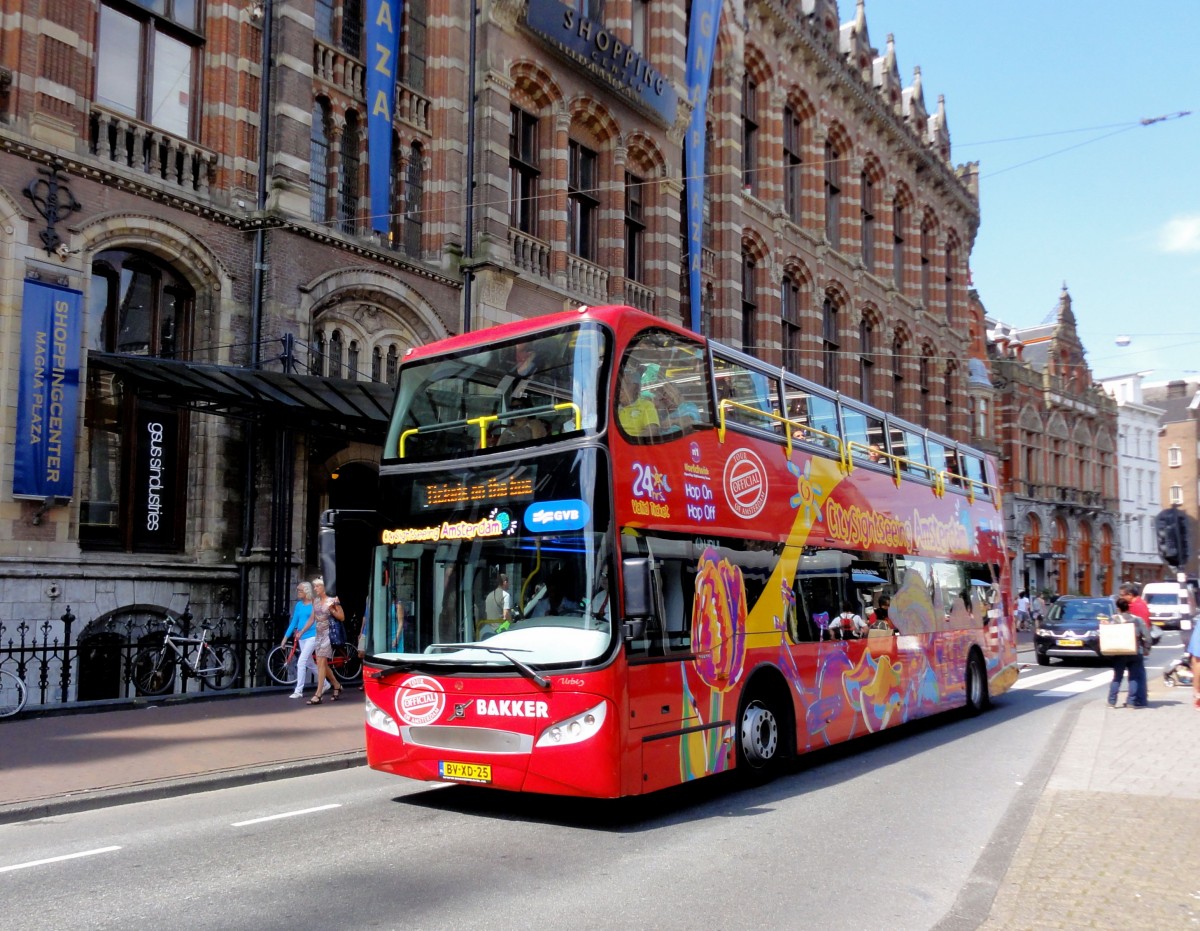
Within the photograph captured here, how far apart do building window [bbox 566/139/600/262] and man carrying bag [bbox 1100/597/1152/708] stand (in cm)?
1358

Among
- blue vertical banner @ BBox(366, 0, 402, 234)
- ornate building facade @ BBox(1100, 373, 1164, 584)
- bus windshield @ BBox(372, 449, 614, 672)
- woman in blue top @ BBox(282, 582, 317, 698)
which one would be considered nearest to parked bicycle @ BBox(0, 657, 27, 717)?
woman in blue top @ BBox(282, 582, 317, 698)

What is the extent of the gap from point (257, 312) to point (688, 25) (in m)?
16.4

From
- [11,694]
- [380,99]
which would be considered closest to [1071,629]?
[380,99]

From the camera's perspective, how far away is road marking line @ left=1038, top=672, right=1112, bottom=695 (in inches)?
722

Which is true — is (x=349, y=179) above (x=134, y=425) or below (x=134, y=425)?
above

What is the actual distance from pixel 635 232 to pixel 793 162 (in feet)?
33.4

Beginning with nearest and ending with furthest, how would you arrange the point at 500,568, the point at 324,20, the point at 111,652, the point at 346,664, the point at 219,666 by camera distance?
the point at 500,568
the point at 219,666
the point at 111,652
the point at 346,664
the point at 324,20

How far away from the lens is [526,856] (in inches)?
267

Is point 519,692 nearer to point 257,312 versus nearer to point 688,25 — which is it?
point 257,312

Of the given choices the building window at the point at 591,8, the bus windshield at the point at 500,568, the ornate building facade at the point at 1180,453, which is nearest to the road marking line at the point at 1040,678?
the bus windshield at the point at 500,568

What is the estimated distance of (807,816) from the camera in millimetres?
8047

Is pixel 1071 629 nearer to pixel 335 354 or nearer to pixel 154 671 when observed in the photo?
pixel 335 354

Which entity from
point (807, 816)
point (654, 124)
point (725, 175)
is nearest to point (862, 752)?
point (807, 816)

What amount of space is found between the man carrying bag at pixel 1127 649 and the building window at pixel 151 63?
1525 centimetres
